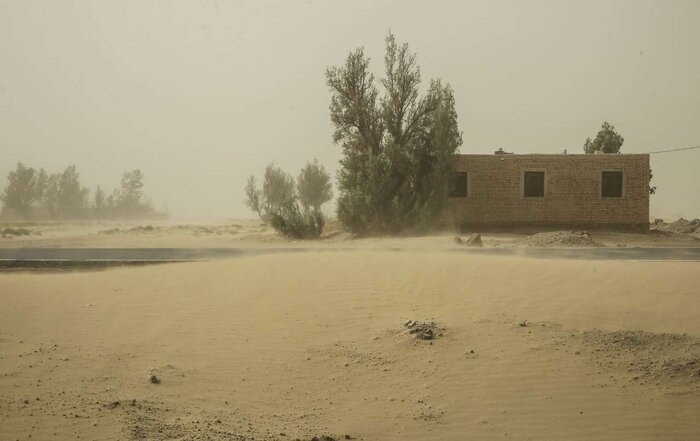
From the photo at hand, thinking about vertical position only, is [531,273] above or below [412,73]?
below

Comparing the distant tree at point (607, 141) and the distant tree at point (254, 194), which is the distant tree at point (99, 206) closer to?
the distant tree at point (254, 194)

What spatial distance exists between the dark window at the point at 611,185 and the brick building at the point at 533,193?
10 centimetres

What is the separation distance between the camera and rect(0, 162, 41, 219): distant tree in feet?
175

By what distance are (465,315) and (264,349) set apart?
2.58m

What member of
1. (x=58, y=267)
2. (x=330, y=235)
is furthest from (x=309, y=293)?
(x=330, y=235)

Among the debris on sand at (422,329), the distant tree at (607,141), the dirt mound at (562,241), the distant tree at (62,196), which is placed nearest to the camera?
the debris on sand at (422,329)

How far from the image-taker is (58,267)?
12273 millimetres

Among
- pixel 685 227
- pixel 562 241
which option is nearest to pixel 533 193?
pixel 562 241

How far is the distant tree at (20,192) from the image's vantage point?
53281 mm

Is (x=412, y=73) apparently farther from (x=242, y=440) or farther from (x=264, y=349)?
(x=242, y=440)

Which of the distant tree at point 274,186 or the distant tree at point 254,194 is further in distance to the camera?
the distant tree at point 254,194

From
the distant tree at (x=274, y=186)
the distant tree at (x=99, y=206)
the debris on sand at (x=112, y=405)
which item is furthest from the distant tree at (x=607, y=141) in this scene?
the distant tree at (x=99, y=206)

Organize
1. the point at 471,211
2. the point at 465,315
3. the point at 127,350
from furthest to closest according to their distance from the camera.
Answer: the point at 471,211, the point at 465,315, the point at 127,350

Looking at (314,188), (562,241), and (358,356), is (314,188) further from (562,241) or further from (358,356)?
(358,356)
